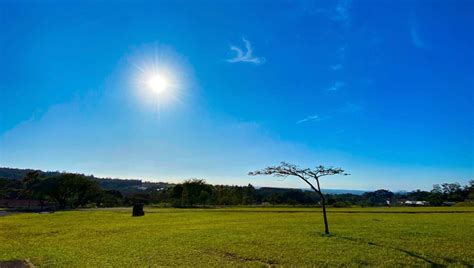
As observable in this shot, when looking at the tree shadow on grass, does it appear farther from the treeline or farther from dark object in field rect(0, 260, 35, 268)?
the treeline

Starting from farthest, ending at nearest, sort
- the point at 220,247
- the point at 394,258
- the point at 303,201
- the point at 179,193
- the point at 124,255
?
the point at 303,201 < the point at 179,193 < the point at 220,247 < the point at 124,255 < the point at 394,258

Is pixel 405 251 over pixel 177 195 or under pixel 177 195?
under

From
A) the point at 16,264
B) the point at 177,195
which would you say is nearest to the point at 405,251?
the point at 16,264

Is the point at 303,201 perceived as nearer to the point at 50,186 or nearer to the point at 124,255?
the point at 50,186

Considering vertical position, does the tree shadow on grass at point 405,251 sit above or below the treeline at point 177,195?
below

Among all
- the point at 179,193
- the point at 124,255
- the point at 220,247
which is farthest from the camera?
the point at 179,193

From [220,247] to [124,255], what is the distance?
3716mm

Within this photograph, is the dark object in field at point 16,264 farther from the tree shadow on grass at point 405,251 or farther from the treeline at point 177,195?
the treeline at point 177,195

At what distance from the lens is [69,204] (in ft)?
218

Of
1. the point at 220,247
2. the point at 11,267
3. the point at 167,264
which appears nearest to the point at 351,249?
the point at 220,247

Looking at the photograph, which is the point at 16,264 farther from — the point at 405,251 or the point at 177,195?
the point at 177,195

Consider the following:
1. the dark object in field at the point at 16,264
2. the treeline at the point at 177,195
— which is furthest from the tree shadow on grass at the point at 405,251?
the treeline at the point at 177,195

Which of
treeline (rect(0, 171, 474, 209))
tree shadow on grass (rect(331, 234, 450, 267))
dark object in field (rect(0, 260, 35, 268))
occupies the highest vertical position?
treeline (rect(0, 171, 474, 209))

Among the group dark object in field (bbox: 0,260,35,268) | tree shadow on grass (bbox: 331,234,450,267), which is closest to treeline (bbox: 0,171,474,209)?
tree shadow on grass (bbox: 331,234,450,267)
